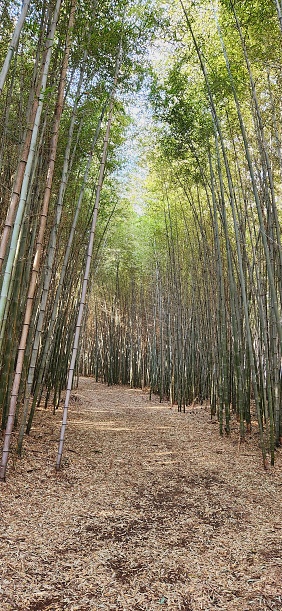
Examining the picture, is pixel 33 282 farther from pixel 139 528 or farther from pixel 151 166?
pixel 151 166

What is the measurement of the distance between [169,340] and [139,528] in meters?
5.56

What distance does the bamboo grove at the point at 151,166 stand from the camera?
9.29 feet

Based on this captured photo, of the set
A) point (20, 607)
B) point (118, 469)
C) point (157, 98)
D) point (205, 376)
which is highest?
point (157, 98)

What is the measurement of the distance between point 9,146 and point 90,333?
1134 cm

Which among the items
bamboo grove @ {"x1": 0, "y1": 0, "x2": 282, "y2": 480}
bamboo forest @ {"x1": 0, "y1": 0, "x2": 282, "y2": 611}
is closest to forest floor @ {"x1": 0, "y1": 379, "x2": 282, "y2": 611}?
bamboo forest @ {"x1": 0, "y1": 0, "x2": 282, "y2": 611}

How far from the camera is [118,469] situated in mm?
3117

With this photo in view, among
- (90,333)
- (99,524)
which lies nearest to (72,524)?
(99,524)

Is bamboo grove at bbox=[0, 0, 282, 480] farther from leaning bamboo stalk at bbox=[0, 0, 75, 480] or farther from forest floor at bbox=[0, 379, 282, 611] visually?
forest floor at bbox=[0, 379, 282, 611]

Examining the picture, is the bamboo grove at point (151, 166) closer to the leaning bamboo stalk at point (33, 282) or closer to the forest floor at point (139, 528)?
the leaning bamboo stalk at point (33, 282)

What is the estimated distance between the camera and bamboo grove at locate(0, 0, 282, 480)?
2830 mm

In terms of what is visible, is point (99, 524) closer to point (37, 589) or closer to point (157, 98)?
point (37, 589)

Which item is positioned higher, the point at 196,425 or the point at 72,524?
the point at 196,425

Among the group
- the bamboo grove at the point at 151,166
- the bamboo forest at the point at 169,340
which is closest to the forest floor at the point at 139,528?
the bamboo forest at the point at 169,340

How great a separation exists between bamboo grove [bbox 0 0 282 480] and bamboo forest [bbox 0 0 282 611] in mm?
26
